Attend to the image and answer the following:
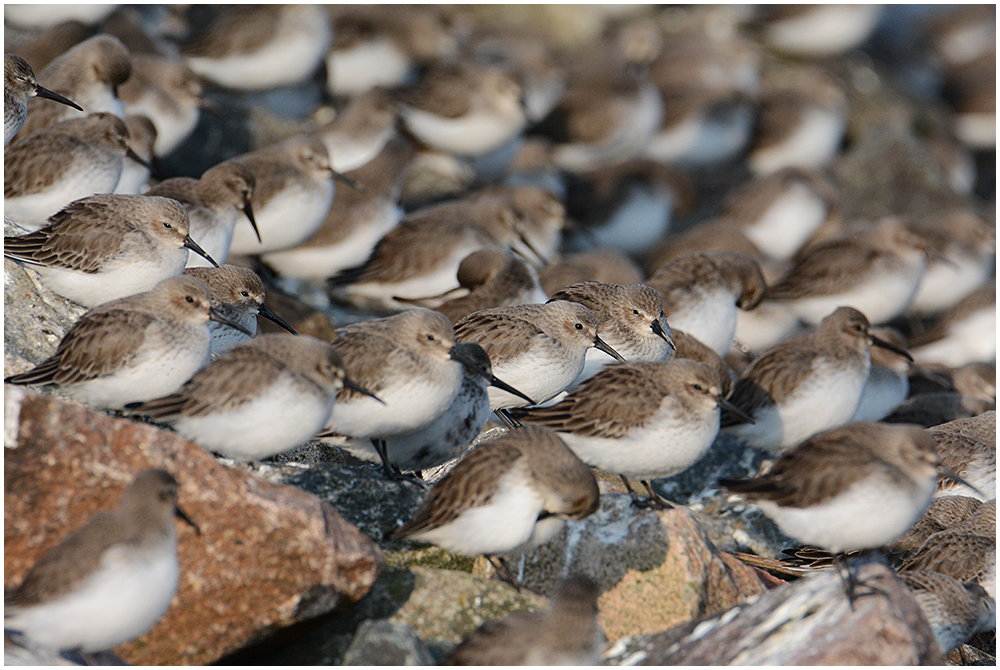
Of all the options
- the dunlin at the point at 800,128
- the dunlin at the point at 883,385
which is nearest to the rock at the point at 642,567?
the dunlin at the point at 883,385

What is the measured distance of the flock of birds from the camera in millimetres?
6941

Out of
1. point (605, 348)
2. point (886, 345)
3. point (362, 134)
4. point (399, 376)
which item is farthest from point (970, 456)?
point (362, 134)

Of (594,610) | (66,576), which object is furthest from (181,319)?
(594,610)

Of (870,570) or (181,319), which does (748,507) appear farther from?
(181,319)

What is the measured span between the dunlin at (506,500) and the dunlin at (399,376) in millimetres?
782

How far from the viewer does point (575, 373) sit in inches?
362

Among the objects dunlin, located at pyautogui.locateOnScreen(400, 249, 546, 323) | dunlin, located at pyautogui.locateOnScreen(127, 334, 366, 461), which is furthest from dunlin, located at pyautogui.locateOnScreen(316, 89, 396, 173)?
dunlin, located at pyautogui.locateOnScreen(127, 334, 366, 461)

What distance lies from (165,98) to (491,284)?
5216mm

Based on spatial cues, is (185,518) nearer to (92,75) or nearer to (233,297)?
(233,297)

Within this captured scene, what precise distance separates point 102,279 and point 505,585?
4086mm

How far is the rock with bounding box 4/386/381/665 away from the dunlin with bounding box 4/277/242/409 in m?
0.83

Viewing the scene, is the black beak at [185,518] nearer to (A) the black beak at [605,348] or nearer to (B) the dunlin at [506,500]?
(B) the dunlin at [506,500]

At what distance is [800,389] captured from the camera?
995 cm

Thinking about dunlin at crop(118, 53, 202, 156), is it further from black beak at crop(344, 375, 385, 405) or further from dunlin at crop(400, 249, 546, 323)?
black beak at crop(344, 375, 385, 405)
